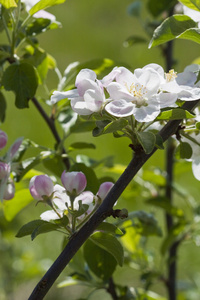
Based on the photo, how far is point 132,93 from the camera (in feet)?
3.03

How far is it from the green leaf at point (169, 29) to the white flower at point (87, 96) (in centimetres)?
16

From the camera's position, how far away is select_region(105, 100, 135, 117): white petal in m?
0.85

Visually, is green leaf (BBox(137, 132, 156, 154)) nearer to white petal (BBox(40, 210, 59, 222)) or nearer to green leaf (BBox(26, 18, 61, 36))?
white petal (BBox(40, 210, 59, 222))

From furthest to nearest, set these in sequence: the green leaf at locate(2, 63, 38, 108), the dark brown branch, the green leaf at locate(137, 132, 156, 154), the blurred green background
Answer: the blurred green background, the dark brown branch, the green leaf at locate(2, 63, 38, 108), the green leaf at locate(137, 132, 156, 154)

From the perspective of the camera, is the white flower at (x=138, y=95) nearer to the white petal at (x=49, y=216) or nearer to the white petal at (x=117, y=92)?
the white petal at (x=117, y=92)

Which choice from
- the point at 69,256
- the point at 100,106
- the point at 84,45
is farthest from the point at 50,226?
the point at 84,45

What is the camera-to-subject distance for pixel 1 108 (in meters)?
1.29

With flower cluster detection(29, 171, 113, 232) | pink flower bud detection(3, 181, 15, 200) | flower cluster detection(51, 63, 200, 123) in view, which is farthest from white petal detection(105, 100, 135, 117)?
pink flower bud detection(3, 181, 15, 200)

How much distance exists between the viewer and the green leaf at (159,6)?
68.5 inches

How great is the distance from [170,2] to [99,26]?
373cm

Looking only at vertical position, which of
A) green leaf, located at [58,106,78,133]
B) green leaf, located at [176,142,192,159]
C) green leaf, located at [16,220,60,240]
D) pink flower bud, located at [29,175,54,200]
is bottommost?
green leaf, located at [58,106,78,133]

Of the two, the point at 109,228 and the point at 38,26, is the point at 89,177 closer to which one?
the point at 109,228

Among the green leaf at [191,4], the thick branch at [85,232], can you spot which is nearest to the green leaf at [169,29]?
the green leaf at [191,4]

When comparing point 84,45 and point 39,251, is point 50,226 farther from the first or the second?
point 84,45
